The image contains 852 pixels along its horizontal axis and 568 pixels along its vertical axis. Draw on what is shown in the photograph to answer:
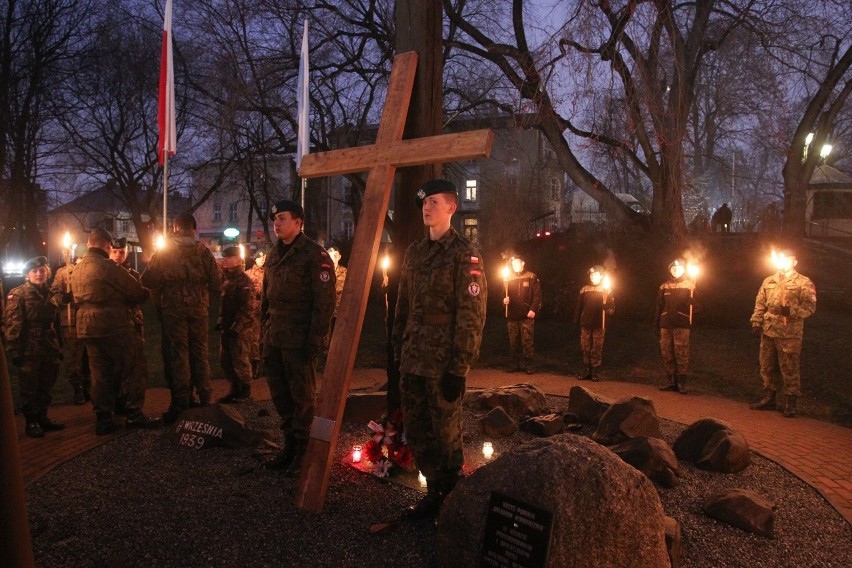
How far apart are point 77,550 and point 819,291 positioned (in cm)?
1930

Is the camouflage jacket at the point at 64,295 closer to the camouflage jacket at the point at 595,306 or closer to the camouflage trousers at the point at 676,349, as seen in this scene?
the camouflage jacket at the point at 595,306

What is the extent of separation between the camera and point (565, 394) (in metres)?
8.67

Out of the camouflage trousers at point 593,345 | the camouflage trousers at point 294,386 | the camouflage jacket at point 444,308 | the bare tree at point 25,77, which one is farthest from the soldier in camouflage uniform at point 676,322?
the bare tree at point 25,77

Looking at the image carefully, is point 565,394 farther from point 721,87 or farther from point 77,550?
point 77,550

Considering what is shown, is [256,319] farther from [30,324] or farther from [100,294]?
[30,324]

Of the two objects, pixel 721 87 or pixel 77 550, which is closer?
pixel 77 550

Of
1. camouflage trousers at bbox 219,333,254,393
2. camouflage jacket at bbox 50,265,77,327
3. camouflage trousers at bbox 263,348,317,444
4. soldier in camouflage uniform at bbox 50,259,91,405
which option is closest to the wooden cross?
camouflage trousers at bbox 263,348,317,444

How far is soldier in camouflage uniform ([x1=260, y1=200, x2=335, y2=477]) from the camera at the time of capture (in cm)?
500

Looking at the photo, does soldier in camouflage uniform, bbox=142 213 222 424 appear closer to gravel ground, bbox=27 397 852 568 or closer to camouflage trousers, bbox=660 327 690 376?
gravel ground, bbox=27 397 852 568

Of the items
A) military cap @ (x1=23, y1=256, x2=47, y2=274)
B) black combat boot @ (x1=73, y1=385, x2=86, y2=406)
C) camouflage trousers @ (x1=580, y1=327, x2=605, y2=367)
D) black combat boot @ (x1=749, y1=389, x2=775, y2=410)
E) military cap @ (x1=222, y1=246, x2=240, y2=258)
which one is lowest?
black combat boot @ (x1=749, y1=389, x2=775, y2=410)

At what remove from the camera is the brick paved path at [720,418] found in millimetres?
5188

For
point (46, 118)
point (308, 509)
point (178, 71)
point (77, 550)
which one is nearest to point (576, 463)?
point (308, 509)

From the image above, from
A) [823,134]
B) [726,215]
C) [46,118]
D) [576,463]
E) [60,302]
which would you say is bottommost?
[576,463]

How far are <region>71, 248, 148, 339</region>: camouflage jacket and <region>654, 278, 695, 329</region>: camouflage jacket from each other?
7.78 m
